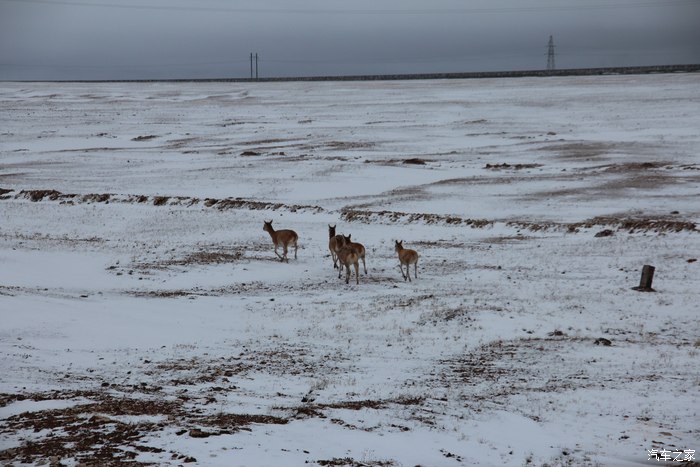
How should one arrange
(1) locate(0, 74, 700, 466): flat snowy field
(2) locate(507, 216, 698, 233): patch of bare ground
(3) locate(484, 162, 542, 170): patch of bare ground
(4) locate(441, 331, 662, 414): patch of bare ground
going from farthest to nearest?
(3) locate(484, 162, 542, 170): patch of bare ground, (2) locate(507, 216, 698, 233): patch of bare ground, (4) locate(441, 331, 662, 414): patch of bare ground, (1) locate(0, 74, 700, 466): flat snowy field

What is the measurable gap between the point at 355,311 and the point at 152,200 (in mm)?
21071

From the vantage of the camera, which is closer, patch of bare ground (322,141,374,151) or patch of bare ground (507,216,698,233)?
patch of bare ground (507,216,698,233)

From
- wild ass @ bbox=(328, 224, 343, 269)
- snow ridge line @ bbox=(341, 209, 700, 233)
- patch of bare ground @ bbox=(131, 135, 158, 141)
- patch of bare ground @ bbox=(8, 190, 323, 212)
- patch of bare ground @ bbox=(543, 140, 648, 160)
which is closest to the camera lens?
wild ass @ bbox=(328, 224, 343, 269)

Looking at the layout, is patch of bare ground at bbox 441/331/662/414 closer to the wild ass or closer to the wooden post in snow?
the wooden post in snow

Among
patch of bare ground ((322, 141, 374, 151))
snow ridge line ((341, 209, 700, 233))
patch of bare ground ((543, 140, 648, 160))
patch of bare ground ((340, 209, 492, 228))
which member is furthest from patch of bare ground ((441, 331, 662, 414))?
patch of bare ground ((322, 141, 374, 151))

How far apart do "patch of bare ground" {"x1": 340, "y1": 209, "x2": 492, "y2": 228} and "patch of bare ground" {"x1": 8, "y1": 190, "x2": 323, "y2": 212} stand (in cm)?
228

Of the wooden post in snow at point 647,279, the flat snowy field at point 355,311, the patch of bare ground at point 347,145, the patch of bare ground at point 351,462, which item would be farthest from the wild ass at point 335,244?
the patch of bare ground at point 347,145

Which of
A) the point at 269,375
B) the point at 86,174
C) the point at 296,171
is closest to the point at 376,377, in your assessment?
the point at 269,375

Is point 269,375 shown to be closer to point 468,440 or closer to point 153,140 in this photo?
point 468,440

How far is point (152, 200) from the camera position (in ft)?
118

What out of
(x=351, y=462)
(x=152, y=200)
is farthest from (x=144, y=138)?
(x=351, y=462)

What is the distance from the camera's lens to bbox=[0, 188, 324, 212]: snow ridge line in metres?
34.2

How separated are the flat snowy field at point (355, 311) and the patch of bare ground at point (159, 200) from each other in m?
0.17

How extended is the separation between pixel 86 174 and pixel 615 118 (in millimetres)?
50392
